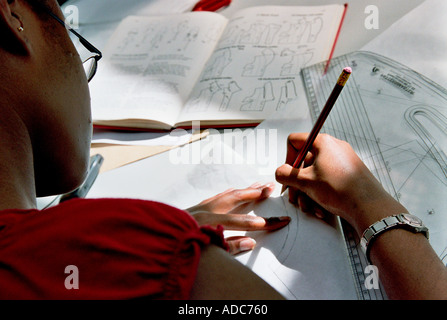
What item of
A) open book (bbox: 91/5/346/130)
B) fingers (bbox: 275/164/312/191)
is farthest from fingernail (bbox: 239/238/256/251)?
open book (bbox: 91/5/346/130)

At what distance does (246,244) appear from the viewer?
0.48 meters

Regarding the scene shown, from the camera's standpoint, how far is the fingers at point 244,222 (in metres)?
0.50

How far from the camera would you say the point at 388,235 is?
1.30 feet

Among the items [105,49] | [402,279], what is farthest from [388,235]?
[105,49]

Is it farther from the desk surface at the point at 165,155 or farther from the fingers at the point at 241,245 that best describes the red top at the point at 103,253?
the desk surface at the point at 165,155

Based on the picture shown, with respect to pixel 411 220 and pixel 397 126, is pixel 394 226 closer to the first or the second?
pixel 411 220

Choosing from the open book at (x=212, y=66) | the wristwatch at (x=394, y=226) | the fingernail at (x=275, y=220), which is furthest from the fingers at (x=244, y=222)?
the open book at (x=212, y=66)

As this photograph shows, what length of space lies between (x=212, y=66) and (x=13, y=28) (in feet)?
1.63

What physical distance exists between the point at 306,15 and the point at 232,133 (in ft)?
1.24

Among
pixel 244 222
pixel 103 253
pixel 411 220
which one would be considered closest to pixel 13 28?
pixel 103 253

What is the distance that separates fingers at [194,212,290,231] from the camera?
0.50 meters

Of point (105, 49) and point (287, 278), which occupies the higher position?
point (105, 49)

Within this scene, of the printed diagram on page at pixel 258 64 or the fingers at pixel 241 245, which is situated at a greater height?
the printed diagram on page at pixel 258 64
